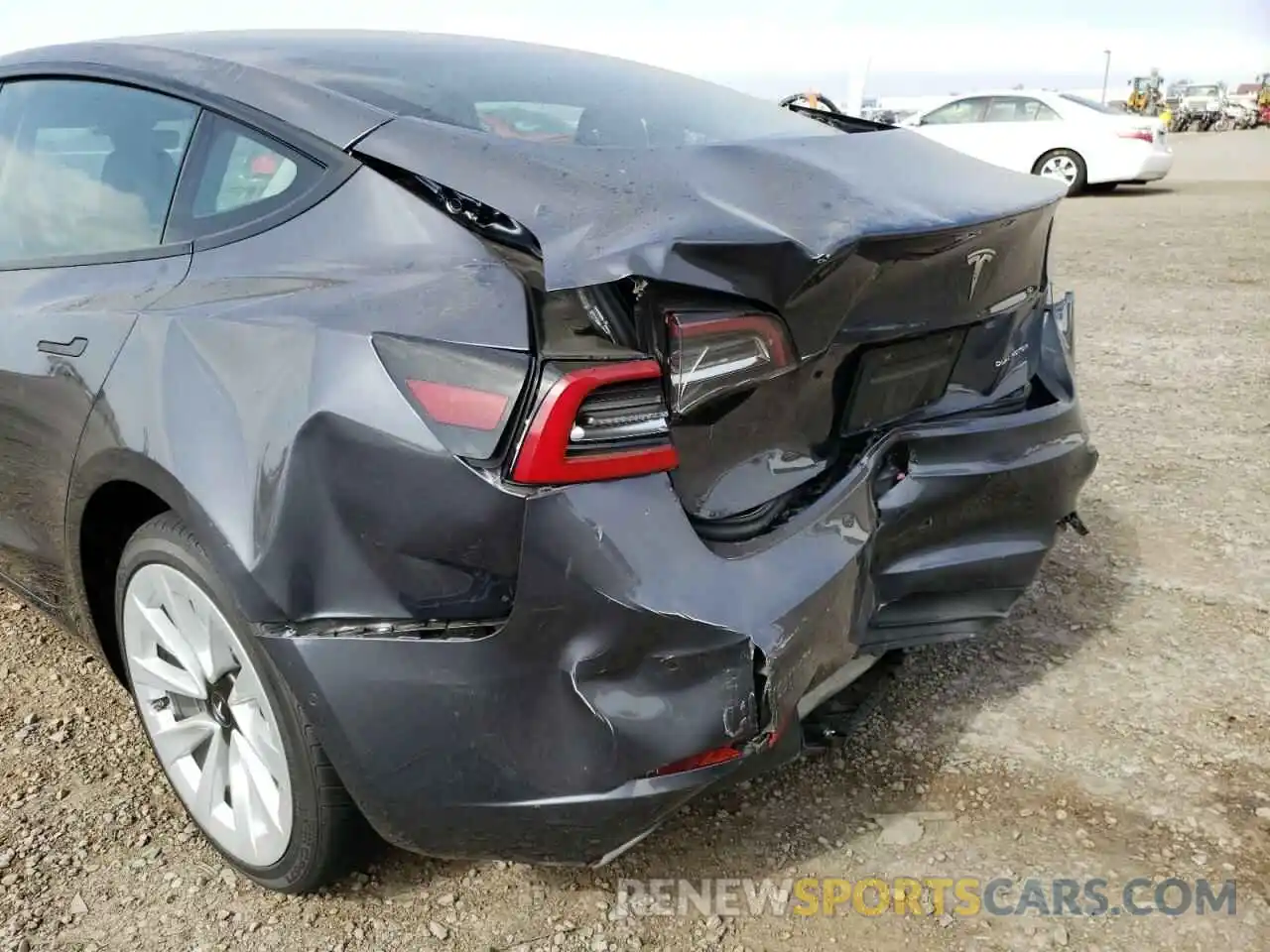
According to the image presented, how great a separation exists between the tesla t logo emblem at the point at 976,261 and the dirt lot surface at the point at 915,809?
110 cm

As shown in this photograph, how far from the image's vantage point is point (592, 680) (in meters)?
1.64

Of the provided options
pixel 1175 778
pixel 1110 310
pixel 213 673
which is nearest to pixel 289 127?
pixel 213 673

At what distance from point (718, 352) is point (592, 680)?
0.54 metres

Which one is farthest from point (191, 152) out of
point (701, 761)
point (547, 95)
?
point (701, 761)

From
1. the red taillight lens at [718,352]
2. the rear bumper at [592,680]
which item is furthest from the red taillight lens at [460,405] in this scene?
the red taillight lens at [718,352]

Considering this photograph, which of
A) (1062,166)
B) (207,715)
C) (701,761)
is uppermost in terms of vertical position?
(701,761)

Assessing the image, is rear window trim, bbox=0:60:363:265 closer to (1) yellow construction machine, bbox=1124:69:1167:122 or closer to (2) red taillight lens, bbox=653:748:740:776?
(2) red taillight lens, bbox=653:748:740:776

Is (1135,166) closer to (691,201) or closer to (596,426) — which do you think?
(691,201)

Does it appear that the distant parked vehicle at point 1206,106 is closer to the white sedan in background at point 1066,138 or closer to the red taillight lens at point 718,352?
the white sedan in background at point 1066,138

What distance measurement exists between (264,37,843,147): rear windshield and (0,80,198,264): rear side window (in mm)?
359

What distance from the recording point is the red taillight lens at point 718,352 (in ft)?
5.42

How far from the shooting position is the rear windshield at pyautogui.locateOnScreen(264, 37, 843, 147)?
83.7 inches

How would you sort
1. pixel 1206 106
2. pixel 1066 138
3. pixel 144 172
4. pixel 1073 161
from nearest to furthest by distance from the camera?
pixel 144 172 < pixel 1066 138 < pixel 1073 161 < pixel 1206 106

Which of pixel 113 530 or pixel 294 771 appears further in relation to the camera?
pixel 113 530
